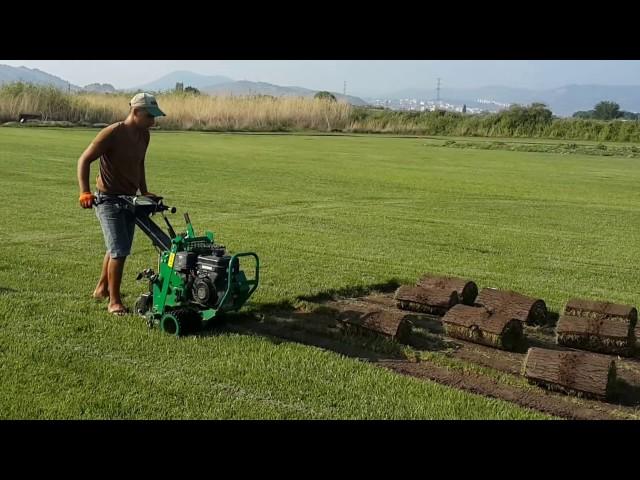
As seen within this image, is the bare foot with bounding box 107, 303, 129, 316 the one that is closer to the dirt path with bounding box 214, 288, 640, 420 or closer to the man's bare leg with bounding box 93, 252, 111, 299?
the man's bare leg with bounding box 93, 252, 111, 299

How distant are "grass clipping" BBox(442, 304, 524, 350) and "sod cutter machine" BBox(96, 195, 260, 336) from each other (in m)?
1.90

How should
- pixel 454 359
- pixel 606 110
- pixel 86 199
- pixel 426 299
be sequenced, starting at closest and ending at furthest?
pixel 454 359 → pixel 86 199 → pixel 426 299 → pixel 606 110

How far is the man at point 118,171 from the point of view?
688cm

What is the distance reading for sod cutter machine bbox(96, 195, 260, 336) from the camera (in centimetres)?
636

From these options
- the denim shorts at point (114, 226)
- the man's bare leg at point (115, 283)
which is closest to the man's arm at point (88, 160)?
the denim shorts at point (114, 226)

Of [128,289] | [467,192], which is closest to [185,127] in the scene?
[467,192]

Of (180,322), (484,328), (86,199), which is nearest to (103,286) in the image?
(86,199)

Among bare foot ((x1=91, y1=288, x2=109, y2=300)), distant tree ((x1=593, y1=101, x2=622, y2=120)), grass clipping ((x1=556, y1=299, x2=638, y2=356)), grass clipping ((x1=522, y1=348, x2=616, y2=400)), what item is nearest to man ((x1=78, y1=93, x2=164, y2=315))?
bare foot ((x1=91, y1=288, x2=109, y2=300))

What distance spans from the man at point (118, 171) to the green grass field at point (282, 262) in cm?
42

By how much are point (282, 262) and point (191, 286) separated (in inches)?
132

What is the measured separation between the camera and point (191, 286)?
654 cm

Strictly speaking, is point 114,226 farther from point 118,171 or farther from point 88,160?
point 88,160
